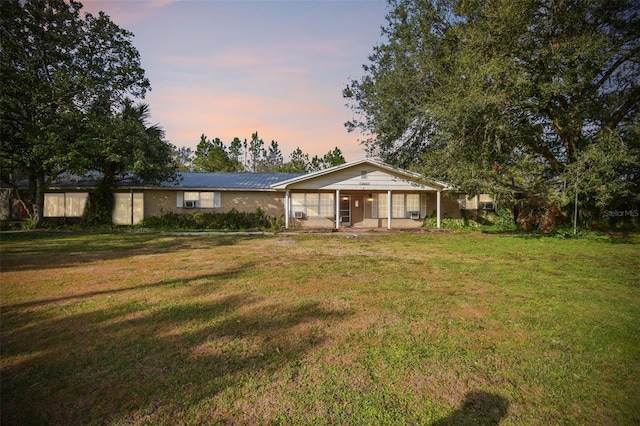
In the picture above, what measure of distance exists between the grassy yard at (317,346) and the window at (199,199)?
1238 centimetres

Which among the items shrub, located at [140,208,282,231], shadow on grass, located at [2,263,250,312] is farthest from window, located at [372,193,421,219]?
shadow on grass, located at [2,263,250,312]

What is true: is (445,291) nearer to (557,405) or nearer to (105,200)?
(557,405)

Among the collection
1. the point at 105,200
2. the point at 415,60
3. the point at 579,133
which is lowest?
the point at 105,200

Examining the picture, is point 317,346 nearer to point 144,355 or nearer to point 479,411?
point 479,411

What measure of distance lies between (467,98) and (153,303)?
12978 millimetres

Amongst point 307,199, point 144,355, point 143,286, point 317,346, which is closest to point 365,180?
point 307,199

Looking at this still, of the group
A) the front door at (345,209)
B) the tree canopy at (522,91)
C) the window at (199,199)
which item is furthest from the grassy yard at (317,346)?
the front door at (345,209)

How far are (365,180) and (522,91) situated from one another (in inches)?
334

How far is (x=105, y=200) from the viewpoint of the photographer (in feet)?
63.7

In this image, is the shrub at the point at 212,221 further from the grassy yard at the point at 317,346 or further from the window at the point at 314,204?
the grassy yard at the point at 317,346

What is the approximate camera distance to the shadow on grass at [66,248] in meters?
8.62

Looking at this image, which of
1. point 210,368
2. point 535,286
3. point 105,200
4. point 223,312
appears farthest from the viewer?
point 105,200

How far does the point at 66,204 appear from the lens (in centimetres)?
1961

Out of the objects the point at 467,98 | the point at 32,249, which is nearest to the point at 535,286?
the point at 467,98
